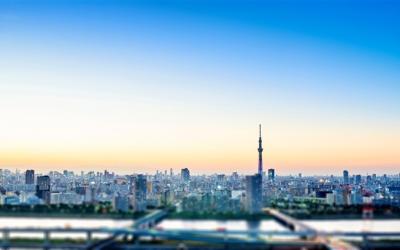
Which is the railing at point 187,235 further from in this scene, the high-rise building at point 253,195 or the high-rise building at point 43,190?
the high-rise building at point 43,190

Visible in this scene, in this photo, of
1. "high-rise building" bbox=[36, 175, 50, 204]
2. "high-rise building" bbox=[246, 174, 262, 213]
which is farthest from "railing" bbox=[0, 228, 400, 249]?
"high-rise building" bbox=[36, 175, 50, 204]

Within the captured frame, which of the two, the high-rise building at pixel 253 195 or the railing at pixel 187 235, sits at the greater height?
the high-rise building at pixel 253 195

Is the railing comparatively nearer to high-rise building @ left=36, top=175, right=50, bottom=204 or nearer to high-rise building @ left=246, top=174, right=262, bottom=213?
high-rise building @ left=246, top=174, right=262, bottom=213

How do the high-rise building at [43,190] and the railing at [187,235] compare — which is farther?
the high-rise building at [43,190]

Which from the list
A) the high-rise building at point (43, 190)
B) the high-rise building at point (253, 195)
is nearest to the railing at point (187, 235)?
the high-rise building at point (253, 195)

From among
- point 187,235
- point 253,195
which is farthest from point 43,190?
point 187,235

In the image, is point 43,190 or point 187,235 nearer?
point 187,235

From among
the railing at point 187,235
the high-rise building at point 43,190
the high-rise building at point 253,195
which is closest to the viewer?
the railing at point 187,235

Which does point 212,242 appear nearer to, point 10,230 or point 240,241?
point 240,241

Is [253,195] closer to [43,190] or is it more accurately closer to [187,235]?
[187,235]
